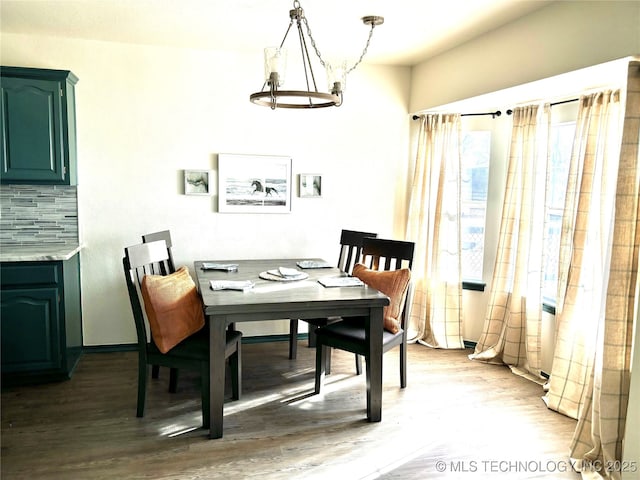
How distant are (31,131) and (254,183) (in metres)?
1.73

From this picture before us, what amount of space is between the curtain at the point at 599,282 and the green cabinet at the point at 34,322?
3.39 meters

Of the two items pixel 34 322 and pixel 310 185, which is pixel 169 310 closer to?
pixel 34 322

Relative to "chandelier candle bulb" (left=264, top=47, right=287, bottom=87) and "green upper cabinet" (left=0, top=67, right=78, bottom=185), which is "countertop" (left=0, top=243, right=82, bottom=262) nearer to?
"green upper cabinet" (left=0, top=67, right=78, bottom=185)

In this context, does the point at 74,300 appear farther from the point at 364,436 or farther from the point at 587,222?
the point at 587,222

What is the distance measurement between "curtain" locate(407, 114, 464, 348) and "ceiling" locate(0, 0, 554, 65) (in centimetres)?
76

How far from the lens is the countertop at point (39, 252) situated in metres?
3.49

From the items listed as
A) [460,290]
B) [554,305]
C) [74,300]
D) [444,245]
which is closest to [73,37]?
[74,300]

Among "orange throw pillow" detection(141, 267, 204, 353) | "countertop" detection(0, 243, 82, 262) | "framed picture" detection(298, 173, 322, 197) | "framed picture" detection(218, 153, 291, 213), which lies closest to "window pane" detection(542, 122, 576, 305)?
"framed picture" detection(298, 173, 322, 197)

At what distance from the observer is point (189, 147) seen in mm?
4355

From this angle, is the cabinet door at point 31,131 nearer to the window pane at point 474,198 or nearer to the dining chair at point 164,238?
the dining chair at point 164,238

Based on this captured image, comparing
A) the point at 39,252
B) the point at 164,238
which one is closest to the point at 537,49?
the point at 164,238

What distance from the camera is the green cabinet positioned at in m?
3.53

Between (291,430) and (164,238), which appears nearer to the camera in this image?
(291,430)

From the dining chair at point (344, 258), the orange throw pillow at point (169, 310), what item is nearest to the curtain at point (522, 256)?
the dining chair at point (344, 258)
